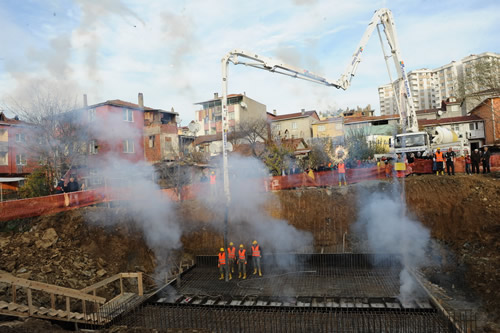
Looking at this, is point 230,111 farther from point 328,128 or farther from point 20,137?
point 20,137

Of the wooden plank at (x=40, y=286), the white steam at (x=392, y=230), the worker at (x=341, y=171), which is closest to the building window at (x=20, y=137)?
the wooden plank at (x=40, y=286)

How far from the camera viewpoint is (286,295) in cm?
1377

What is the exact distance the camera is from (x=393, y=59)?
20.3 meters

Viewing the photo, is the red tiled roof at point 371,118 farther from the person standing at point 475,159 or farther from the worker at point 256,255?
the worker at point 256,255

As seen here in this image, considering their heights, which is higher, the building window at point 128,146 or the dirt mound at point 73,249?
the building window at point 128,146

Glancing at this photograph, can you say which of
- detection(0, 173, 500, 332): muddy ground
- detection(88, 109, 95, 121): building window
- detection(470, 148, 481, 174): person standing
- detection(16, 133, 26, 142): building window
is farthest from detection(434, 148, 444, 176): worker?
detection(16, 133, 26, 142): building window

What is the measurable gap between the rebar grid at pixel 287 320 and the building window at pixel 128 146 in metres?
11.8

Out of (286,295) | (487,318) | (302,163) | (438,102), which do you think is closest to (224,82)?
(286,295)

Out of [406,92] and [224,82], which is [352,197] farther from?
[224,82]

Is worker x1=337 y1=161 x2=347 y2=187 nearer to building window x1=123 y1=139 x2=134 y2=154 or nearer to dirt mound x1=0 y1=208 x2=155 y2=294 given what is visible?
dirt mound x1=0 y1=208 x2=155 y2=294

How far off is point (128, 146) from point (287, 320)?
16678mm

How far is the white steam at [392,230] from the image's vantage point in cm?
1650

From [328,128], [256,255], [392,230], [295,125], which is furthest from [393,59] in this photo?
[295,125]

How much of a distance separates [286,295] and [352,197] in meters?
9.01
